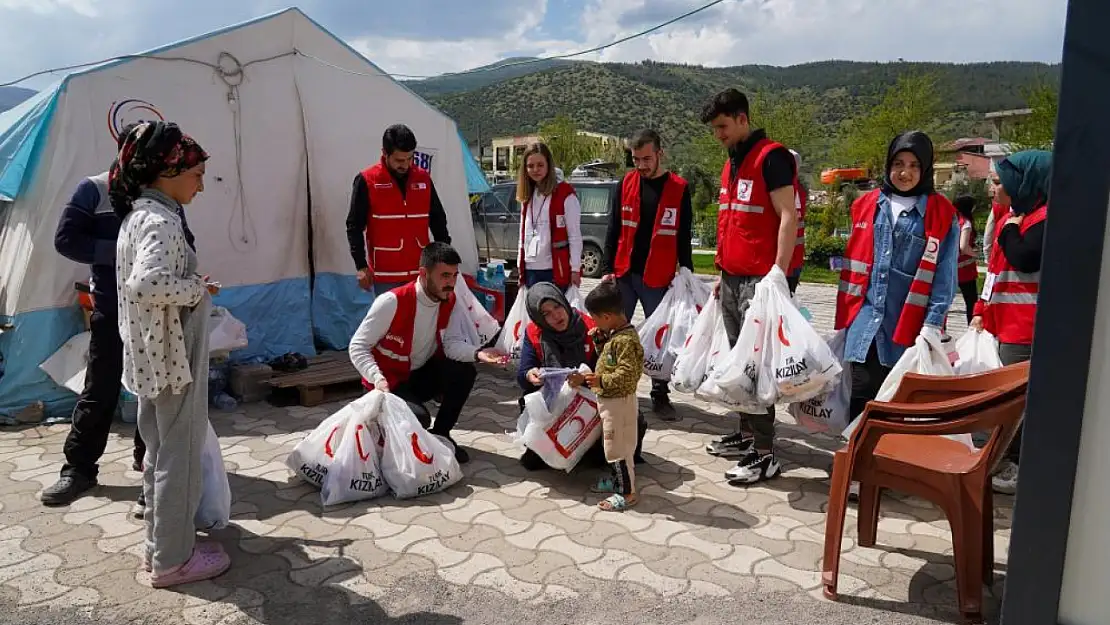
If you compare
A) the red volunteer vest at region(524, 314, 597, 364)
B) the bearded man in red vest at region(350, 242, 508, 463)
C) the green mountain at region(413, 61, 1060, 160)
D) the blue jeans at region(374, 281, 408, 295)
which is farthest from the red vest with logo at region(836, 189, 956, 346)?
the green mountain at region(413, 61, 1060, 160)

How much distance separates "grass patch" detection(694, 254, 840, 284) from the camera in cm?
1455

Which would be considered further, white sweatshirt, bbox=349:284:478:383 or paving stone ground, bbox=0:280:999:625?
white sweatshirt, bbox=349:284:478:383

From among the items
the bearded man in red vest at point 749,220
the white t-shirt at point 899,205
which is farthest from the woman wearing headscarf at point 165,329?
the white t-shirt at point 899,205

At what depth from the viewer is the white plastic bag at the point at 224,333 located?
5.26 meters

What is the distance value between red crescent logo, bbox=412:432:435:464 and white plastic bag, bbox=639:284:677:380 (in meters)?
1.67

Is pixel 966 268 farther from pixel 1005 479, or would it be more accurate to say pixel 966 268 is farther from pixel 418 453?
pixel 418 453

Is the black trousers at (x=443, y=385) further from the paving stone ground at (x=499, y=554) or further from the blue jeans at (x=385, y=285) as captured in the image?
the blue jeans at (x=385, y=285)

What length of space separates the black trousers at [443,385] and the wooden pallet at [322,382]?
4.74 feet

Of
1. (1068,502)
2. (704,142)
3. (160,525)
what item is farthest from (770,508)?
(704,142)

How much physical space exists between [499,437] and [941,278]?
261cm

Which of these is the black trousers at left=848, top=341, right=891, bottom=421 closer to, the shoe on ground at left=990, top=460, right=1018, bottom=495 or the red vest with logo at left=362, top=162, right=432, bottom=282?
the shoe on ground at left=990, top=460, right=1018, bottom=495

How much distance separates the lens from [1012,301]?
139 inches

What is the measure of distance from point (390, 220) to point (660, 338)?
2011mm

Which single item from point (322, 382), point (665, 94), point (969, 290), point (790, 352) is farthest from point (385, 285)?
point (665, 94)
